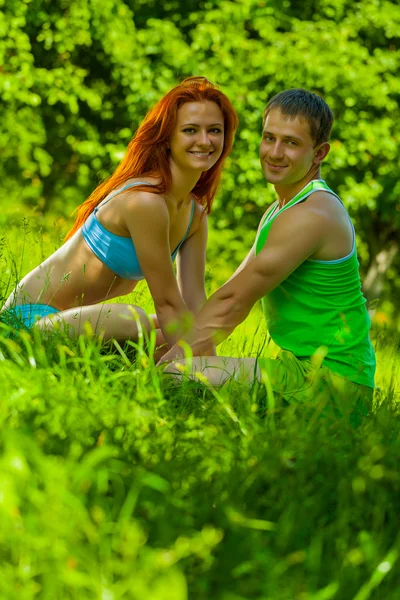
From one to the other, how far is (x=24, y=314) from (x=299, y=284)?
116cm

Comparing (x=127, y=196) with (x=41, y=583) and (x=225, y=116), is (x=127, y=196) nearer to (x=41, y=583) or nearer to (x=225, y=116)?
(x=225, y=116)

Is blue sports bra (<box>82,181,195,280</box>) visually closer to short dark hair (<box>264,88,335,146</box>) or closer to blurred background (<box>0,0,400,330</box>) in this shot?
short dark hair (<box>264,88,335,146</box>)

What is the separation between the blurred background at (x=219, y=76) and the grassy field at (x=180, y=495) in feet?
18.2

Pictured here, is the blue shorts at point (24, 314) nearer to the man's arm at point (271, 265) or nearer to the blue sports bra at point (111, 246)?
the blue sports bra at point (111, 246)

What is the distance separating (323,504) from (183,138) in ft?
6.68

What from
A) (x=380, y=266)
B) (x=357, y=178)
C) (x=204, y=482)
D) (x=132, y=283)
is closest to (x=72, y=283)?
(x=132, y=283)

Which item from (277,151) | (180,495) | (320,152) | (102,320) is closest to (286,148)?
(277,151)

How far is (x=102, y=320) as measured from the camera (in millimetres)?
3611

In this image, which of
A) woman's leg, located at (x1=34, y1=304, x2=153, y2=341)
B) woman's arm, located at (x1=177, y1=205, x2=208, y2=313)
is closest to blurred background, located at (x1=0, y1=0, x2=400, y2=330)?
woman's arm, located at (x1=177, y1=205, x2=208, y2=313)

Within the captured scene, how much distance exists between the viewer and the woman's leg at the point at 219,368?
3.19 meters

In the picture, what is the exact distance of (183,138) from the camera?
376 centimetres

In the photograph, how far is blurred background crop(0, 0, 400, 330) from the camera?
28.6 feet

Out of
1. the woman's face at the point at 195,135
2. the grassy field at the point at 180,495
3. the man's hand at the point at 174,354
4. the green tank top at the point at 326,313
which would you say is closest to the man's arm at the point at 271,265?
the man's hand at the point at 174,354

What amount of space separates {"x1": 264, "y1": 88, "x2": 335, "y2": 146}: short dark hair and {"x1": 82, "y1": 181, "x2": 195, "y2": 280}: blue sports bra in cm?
72
